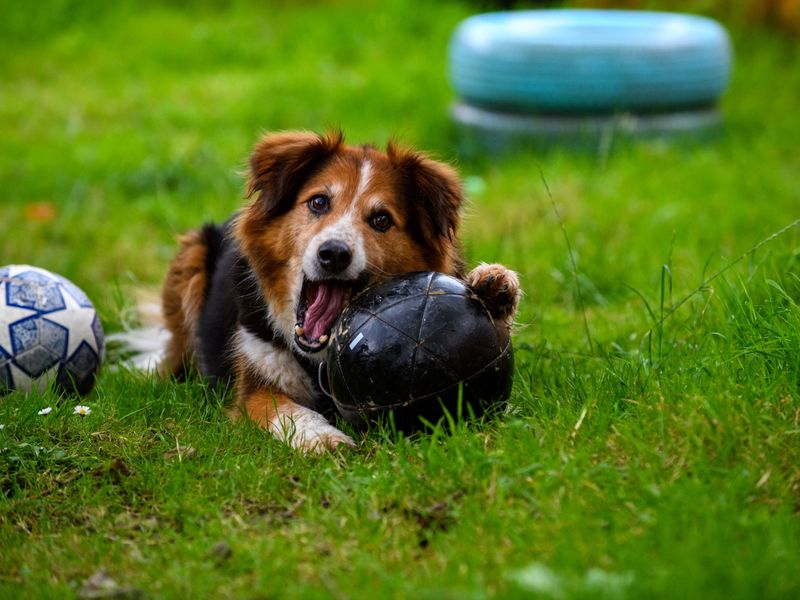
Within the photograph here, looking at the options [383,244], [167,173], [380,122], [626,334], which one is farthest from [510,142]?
[383,244]

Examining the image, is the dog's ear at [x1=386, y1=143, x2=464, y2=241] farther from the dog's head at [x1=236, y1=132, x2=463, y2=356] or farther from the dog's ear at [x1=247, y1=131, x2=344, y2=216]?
the dog's ear at [x1=247, y1=131, x2=344, y2=216]

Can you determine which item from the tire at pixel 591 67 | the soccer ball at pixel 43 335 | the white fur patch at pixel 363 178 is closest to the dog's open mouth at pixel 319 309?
the white fur patch at pixel 363 178

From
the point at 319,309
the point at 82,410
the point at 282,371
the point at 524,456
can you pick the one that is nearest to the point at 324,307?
the point at 319,309

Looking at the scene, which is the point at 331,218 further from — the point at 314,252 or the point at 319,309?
the point at 319,309

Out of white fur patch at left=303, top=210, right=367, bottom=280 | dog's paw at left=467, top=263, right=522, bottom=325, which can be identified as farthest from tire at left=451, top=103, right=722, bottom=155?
white fur patch at left=303, top=210, right=367, bottom=280

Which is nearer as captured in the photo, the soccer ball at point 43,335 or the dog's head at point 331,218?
the dog's head at point 331,218

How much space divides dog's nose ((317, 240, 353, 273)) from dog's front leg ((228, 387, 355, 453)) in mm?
655

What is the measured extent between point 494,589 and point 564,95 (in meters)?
6.96

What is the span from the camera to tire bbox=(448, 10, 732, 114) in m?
9.21

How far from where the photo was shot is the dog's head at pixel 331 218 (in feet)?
14.6

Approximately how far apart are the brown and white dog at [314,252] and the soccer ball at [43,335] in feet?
2.26

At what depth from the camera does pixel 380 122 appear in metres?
10.4

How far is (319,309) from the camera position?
448cm

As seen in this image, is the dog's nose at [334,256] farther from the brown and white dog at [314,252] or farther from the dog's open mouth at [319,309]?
the dog's open mouth at [319,309]
